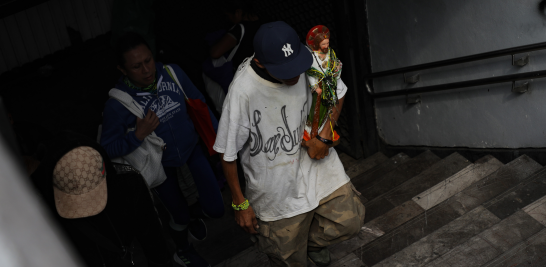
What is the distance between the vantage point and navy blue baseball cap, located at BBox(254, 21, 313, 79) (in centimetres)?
250

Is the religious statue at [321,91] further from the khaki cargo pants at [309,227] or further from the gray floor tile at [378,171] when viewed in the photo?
the gray floor tile at [378,171]

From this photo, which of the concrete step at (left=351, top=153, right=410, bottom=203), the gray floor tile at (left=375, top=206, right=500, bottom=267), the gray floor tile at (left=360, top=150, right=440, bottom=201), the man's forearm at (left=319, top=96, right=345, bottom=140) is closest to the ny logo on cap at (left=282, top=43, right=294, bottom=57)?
the man's forearm at (left=319, top=96, right=345, bottom=140)

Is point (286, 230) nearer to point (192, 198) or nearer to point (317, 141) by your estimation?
point (317, 141)

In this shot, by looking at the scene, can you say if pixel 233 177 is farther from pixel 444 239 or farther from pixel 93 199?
pixel 444 239

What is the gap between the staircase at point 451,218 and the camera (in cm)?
301

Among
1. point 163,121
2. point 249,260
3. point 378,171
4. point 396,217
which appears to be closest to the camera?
point 163,121

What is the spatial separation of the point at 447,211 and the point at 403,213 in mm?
355

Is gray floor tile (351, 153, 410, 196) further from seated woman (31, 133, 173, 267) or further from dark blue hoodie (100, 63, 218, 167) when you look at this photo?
seated woman (31, 133, 173, 267)

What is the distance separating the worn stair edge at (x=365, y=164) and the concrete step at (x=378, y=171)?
13cm

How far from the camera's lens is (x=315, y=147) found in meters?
2.82

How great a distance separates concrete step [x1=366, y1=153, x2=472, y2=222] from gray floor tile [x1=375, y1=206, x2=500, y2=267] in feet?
2.62

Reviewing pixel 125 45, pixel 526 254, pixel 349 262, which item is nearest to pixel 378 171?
pixel 349 262

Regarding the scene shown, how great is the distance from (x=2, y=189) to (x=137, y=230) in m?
2.63

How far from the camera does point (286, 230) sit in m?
2.90
